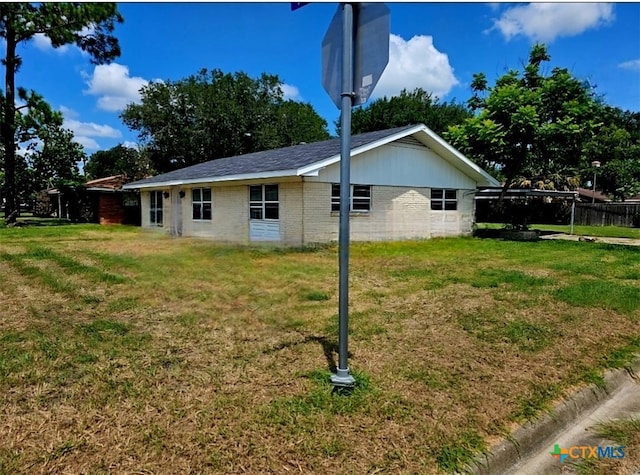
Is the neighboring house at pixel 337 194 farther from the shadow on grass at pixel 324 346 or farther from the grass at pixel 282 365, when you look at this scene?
the shadow on grass at pixel 324 346

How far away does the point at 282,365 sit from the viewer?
3.66 meters

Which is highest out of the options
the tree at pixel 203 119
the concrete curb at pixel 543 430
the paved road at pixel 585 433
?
the tree at pixel 203 119

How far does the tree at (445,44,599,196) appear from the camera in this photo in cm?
1546

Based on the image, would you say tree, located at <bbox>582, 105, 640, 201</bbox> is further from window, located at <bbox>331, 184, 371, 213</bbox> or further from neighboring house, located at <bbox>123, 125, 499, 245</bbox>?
window, located at <bbox>331, 184, 371, 213</bbox>

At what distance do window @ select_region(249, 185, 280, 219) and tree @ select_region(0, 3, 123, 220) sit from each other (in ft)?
45.8

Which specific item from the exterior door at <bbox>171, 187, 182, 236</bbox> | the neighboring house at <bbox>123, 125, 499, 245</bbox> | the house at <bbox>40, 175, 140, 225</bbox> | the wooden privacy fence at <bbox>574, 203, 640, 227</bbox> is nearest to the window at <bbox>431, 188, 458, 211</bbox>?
the neighboring house at <bbox>123, 125, 499, 245</bbox>

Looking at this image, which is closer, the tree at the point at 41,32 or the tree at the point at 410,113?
the tree at the point at 41,32

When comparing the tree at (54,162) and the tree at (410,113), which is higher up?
the tree at (410,113)

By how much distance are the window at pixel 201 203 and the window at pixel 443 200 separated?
9131 mm

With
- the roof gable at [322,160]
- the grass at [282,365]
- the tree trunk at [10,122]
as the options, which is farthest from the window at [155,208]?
the grass at [282,365]

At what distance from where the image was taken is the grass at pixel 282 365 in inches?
96.0

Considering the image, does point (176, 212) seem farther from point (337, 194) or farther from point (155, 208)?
point (337, 194)

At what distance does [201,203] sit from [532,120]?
13.4m

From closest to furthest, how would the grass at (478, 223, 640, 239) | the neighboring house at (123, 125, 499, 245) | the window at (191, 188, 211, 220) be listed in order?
1. the neighboring house at (123, 125, 499, 245)
2. the window at (191, 188, 211, 220)
3. the grass at (478, 223, 640, 239)
